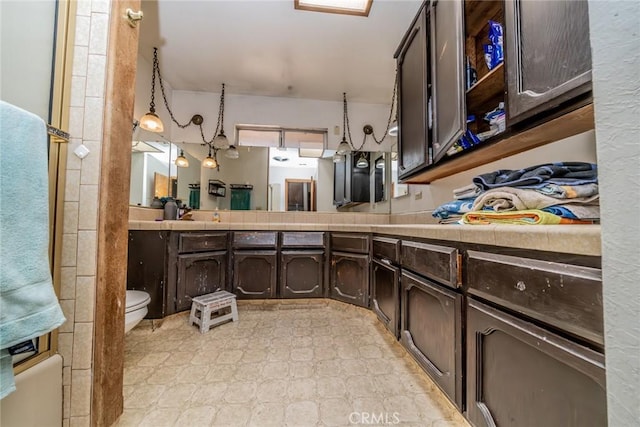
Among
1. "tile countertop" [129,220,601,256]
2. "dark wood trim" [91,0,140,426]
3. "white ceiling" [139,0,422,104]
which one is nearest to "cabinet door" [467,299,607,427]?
"tile countertop" [129,220,601,256]

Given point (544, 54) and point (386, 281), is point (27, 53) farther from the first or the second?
point (386, 281)

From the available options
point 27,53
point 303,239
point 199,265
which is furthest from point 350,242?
point 27,53

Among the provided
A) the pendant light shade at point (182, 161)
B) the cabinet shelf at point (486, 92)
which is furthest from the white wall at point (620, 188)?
the pendant light shade at point (182, 161)

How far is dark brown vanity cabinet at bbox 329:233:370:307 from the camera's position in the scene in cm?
202

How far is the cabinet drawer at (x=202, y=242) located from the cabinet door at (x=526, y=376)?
1.92m

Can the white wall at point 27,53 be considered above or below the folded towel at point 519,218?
above

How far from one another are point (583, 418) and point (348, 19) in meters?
2.30

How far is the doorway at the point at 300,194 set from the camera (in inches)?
110

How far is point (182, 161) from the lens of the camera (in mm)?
2600

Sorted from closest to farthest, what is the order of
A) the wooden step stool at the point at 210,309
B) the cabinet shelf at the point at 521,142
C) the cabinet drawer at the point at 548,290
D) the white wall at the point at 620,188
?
the white wall at the point at 620,188
the cabinet drawer at the point at 548,290
the cabinet shelf at the point at 521,142
the wooden step stool at the point at 210,309

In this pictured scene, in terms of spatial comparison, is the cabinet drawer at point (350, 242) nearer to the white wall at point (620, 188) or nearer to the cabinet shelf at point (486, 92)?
the cabinet shelf at point (486, 92)

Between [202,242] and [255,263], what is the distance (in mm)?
492

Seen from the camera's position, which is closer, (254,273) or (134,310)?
(134,310)

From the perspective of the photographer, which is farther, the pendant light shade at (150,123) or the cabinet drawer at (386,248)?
the pendant light shade at (150,123)
